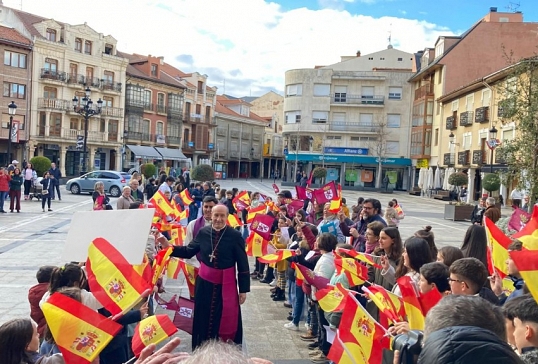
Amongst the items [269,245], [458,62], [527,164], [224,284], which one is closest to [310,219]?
[269,245]

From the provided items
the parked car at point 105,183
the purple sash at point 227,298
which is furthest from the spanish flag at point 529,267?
the parked car at point 105,183

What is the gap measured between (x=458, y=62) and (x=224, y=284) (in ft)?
154

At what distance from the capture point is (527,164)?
1475 centimetres

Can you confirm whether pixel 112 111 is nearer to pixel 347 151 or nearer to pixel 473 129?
pixel 347 151

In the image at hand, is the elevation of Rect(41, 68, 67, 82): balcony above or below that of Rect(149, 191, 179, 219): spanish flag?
above

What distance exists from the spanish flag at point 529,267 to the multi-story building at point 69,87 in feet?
150

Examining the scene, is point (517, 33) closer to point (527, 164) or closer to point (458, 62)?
point (458, 62)

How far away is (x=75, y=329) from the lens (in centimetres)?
319

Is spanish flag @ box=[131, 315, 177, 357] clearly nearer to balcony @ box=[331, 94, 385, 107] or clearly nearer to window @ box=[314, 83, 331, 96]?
balcony @ box=[331, 94, 385, 107]

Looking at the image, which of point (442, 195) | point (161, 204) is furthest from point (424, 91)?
point (161, 204)

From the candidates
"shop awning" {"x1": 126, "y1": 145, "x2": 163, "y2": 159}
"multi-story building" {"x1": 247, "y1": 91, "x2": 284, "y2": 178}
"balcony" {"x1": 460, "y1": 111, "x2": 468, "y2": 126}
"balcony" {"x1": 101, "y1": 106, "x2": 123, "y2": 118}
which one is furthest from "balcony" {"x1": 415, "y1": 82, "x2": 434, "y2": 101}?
"balcony" {"x1": 101, "y1": 106, "x2": 123, "y2": 118}

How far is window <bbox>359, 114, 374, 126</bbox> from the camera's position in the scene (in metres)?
58.6

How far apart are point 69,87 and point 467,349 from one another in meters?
52.9

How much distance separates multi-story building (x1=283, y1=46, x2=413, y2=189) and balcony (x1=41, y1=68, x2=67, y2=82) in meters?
24.8
